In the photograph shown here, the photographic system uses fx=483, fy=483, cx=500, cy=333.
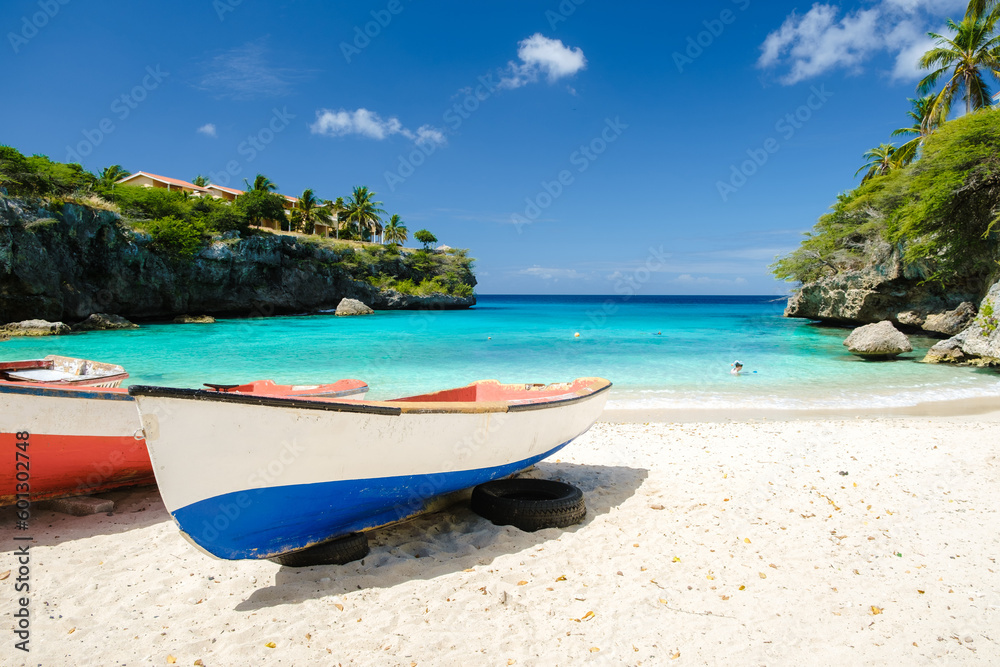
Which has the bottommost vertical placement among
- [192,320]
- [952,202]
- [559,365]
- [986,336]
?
[559,365]

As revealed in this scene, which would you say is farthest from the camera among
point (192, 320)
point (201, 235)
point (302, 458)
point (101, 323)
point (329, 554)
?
point (201, 235)

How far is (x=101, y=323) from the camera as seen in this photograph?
2978 centimetres

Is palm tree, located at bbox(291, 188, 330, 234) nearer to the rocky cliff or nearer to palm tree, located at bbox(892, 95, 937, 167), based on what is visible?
the rocky cliff

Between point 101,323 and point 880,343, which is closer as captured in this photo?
point 880,343

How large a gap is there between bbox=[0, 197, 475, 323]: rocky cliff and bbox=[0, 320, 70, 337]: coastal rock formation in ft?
12.9

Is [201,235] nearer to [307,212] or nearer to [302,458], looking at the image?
[307,212]

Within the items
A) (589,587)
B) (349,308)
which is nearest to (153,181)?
(349,308)

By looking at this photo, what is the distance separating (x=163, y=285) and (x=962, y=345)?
47.7 meters

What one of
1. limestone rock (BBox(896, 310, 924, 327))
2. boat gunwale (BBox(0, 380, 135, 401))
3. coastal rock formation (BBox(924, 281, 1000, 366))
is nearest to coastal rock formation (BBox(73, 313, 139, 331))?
boat gunwale (BBox(0, 380, 135, 401))

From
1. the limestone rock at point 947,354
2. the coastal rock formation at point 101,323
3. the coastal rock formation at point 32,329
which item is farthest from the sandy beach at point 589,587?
the coastal rock formation at point 101,323

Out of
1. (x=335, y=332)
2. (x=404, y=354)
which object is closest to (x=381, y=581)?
(x=404, y=354)

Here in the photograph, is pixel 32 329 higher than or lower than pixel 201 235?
lower

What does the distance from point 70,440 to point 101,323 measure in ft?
108

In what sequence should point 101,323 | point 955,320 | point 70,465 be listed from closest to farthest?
point 70,465 → point 955,320 → point 101,323
